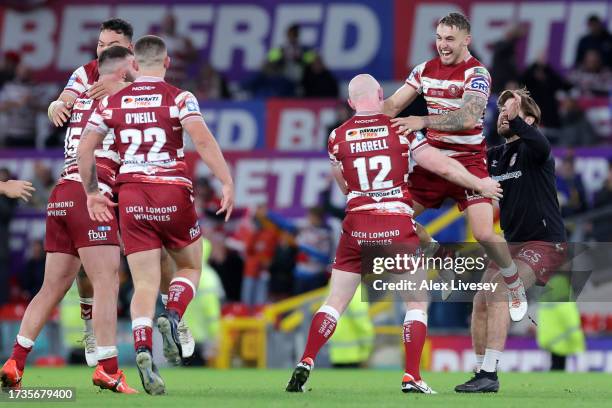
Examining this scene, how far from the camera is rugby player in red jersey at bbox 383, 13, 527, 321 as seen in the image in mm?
11273

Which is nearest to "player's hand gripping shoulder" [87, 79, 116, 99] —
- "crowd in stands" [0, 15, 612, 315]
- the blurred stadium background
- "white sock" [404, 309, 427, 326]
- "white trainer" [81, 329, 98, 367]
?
"white trainer" [81, 329, 98, 367]

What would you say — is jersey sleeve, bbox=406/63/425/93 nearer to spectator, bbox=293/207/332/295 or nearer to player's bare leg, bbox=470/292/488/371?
player's bare leg, bbox=470/292/488/371

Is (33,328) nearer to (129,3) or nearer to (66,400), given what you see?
(66,400)

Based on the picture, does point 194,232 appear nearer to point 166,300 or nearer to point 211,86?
point 166,300

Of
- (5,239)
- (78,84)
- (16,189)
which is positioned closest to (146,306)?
(16,189)

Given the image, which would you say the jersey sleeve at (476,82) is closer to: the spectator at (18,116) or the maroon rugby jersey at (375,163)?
the maroon rugby jersey at (375,163)

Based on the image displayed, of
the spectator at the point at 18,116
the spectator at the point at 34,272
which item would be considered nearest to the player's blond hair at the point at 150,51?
the spectator at the point at 34,272

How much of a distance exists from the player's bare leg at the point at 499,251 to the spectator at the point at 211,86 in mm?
12320

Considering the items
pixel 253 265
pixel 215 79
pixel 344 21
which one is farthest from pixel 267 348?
pixel 344 21

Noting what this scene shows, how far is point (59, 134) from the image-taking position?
2331 cm

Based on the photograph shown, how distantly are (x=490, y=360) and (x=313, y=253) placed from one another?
858 centimetres

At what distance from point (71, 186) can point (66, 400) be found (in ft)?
6.06

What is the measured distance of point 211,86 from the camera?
77.4 ft

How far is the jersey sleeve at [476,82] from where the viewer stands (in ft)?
36.9
